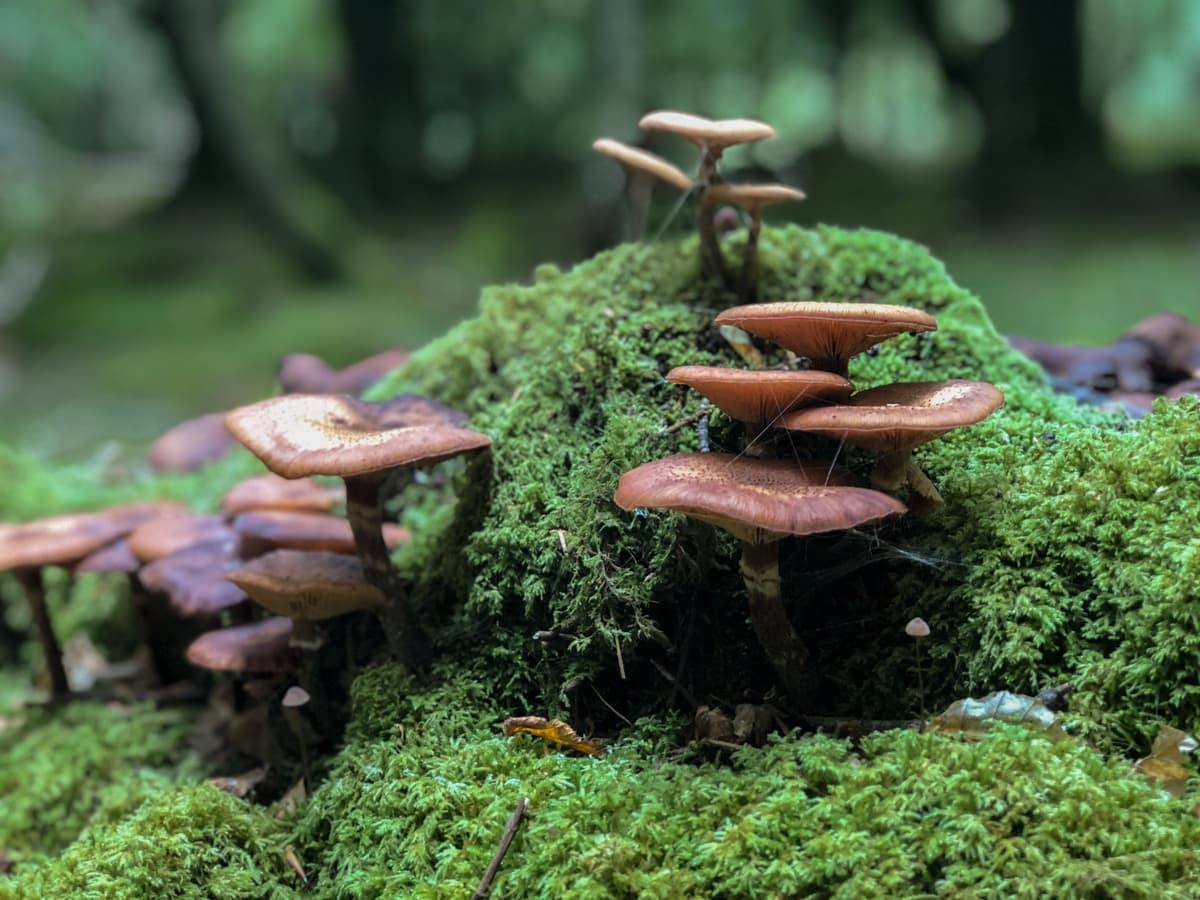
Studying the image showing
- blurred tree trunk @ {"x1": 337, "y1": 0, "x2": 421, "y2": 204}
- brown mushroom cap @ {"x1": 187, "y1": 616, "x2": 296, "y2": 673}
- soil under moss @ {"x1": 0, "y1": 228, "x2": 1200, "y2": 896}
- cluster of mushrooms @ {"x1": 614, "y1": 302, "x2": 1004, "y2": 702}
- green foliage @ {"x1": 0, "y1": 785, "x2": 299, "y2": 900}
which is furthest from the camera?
blurred tree trunk @ {"x1": 337, "y1": 0, "x2": 421, "y2": 204}

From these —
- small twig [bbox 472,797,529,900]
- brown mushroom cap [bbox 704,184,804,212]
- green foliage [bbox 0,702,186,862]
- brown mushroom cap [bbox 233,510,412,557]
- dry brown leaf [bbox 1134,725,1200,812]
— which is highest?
brown mushroom cap [bbox 704,184,804,212]

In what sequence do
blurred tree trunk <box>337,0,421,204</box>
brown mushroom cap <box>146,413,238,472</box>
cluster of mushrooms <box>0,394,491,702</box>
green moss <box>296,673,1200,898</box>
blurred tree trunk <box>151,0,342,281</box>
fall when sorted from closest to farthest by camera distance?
green moss <box>296,673,1200,898</box> → cluster of mushrooms <box>0,394,491,702</box> → brown mushroom cap <box>146,413,238,472</box> → blurred tree trunk <box>151,0,342,281</box> → blurred tree trunk <box>337,0,421,204</box>

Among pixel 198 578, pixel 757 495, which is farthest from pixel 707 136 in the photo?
pixel 198 578

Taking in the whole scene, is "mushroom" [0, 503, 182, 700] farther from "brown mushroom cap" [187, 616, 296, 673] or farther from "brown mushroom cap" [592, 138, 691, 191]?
"brown mushroom cap" [592, 138, 691, 191]

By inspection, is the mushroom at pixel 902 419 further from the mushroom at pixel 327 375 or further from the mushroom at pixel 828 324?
the mushroom at pixel 327 375

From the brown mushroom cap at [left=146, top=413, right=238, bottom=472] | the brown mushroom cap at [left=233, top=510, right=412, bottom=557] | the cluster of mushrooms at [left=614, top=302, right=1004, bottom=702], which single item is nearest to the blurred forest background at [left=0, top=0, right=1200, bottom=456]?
the brown mushroom cap at [left=146, top=413, right=238, bottom=472]

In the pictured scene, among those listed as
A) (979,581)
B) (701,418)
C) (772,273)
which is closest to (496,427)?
(701,418)
